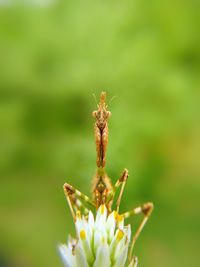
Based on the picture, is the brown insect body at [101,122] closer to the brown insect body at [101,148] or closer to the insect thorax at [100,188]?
the brown insect body at [101,148]

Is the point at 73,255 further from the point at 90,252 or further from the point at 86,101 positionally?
the point at 86,101

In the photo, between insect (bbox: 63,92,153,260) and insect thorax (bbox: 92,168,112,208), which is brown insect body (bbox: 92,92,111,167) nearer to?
insect (bbox: 63,92,153,260)

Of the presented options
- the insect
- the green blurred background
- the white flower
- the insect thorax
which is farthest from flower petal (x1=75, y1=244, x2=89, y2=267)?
the green blurred background

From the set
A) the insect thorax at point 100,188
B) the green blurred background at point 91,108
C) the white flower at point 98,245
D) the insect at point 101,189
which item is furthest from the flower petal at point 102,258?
the green blurred background at point 91,108

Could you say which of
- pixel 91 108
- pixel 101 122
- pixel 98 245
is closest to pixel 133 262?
pixel 98 245

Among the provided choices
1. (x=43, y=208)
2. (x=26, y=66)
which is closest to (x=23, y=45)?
(x=26, y=66)
